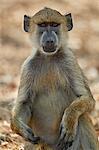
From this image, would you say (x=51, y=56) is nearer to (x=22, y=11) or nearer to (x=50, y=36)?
(x=50, y=36)

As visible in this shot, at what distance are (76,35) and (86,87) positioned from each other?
861 centimetres

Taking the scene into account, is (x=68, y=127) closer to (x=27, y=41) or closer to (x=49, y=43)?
(x=49, y=43)

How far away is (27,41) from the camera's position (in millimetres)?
15555

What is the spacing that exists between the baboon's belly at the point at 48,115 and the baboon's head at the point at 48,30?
1.65 feet

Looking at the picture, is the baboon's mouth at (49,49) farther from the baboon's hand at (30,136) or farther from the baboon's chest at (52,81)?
the baboon's hand at (30,136)

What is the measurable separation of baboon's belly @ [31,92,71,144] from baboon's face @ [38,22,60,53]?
496 millimetres

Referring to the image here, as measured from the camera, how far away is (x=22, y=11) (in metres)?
17.4

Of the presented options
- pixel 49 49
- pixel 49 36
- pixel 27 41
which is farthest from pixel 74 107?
pixel 27 41

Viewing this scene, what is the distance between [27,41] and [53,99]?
7840mm

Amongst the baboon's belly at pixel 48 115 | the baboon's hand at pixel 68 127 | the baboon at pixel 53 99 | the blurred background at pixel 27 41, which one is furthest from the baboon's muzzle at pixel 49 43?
the blurred background at pixel 27 41

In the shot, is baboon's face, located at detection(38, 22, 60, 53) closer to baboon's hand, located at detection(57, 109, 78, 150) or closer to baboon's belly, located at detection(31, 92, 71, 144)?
baboon's belly, located at detection(31, 92, 71, 144)

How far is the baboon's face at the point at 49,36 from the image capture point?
776cm

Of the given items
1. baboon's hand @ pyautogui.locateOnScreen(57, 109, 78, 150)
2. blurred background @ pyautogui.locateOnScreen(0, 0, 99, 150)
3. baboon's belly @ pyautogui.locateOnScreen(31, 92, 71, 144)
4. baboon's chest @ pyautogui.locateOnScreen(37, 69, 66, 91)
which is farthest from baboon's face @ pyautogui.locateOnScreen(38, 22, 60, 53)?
blurred background @ pyautogui.locateOnScreen(0, 0, 99, 150)

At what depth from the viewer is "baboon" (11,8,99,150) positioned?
7.70m
